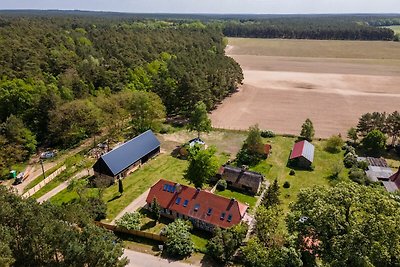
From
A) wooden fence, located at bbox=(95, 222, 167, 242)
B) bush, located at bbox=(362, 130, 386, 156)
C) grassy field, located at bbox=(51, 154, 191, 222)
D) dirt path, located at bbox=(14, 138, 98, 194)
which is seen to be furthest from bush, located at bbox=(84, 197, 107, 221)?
bush, located at bbox=(362, 130, 386, 156)

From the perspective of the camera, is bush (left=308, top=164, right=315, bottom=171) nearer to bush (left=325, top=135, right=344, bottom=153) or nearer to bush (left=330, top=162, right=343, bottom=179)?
bush (left=330, top=162, right=343, bottom=179)

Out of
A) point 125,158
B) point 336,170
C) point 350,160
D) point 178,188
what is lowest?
point 350,160

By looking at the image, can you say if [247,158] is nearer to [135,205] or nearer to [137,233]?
[135,205]

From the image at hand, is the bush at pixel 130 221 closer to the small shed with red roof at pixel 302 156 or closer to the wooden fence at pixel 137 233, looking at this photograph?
the wooden fence at pixel 137 233

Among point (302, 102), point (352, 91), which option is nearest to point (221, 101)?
point (302, 102)

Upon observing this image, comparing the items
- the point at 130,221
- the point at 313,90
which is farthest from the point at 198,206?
the point at 313,90

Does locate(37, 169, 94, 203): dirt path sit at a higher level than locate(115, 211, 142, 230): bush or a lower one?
lower
